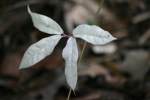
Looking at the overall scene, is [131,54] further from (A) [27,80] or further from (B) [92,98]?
(A) [27,80]

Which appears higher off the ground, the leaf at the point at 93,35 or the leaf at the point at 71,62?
the leaf at the point at 93,35

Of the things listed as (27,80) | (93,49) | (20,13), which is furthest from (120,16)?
(27,80)

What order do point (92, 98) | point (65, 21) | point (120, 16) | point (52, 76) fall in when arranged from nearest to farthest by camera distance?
1. point (92, 98)
2. point (52, 76)
3. point (65, 21)
4. point (120, 16)

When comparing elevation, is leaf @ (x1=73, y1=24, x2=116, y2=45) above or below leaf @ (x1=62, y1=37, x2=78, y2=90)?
above
